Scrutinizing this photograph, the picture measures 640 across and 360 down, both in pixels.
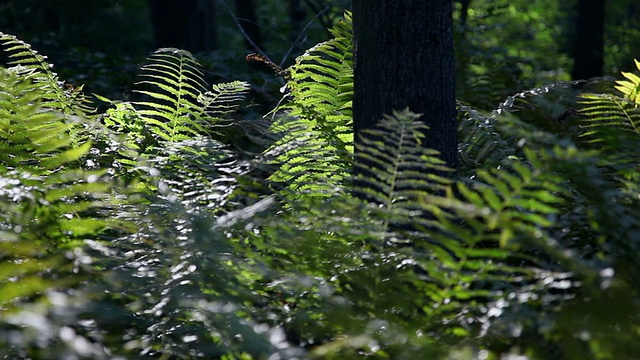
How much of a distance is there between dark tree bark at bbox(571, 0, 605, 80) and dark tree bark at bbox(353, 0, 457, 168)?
6.87 meters

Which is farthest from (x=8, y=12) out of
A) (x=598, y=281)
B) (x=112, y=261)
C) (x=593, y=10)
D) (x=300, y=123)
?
(x=598, y=281)

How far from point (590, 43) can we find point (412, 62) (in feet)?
23.4

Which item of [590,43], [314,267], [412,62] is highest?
[412,62]

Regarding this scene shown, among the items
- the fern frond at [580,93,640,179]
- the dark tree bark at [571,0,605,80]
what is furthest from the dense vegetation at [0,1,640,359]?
the dark tree bark at [571,0,605,80]

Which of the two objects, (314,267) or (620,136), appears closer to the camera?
(314,267)

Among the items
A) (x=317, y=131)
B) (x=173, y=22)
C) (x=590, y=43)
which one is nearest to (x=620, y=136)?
(x=317, y=131)

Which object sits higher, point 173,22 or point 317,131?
point 173,22

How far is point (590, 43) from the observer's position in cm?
905

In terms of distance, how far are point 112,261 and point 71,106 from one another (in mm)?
1335

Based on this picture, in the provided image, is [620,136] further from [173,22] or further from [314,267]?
[173,22]

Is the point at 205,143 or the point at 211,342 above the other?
the point at 205,143

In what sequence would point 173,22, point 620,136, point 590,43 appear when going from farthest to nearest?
point 590,43 → point 173,22 → point 620,136

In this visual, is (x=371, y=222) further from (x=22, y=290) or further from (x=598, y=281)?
(x=22, y=290)

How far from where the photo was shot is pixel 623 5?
14094 millimetres
